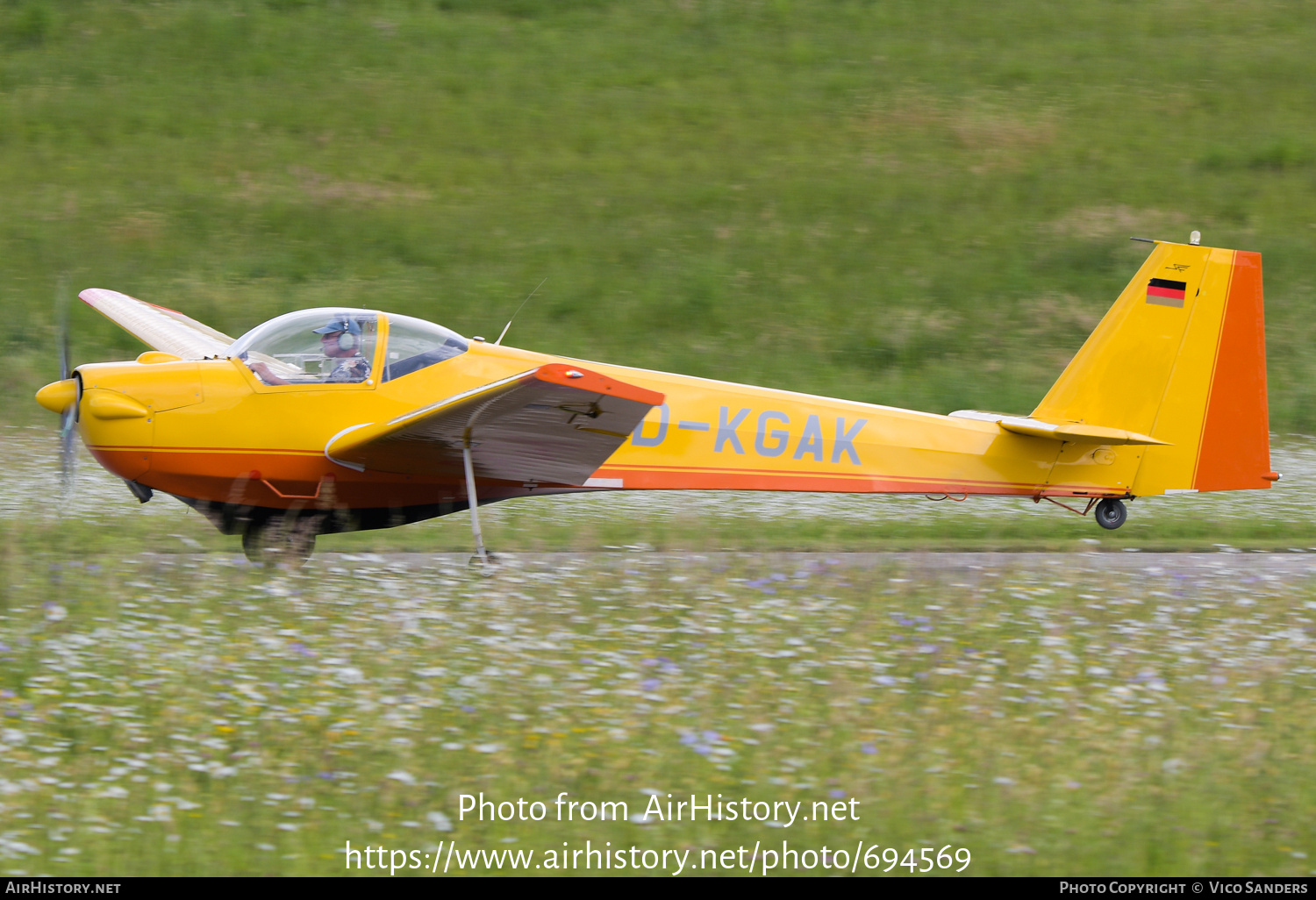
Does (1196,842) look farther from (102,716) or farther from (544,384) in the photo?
(102,716)

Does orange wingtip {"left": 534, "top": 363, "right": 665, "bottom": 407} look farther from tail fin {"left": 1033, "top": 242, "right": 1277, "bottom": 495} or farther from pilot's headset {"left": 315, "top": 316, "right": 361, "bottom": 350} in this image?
tail fin {"left": 1033, "top": 242, "right": 1277, "bottom": 495}

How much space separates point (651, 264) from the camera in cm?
1770

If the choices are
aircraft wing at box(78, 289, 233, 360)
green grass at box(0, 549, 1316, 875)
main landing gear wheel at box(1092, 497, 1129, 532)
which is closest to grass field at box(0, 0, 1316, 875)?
green grass at box(0, 549, 1316, 875)

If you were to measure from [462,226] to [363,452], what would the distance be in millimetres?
11602

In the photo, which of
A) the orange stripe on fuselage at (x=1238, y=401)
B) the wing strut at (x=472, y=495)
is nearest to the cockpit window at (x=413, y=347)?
the wing strut at (x=472, y=495)

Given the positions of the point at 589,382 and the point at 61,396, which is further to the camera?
the point at 61,396

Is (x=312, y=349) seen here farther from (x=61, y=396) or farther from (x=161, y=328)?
(x=161, y=328)

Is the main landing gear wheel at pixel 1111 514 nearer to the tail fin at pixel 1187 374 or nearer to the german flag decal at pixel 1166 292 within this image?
the tail fin at pixel 1187 374

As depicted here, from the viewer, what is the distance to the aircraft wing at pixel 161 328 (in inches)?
360

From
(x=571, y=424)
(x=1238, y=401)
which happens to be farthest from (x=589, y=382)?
(x=1238, y=401)

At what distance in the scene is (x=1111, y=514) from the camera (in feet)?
31.3

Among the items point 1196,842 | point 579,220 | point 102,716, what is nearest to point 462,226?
point 579,220

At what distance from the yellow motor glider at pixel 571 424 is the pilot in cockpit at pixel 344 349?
13 millimetres

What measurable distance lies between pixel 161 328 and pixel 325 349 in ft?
8.51
